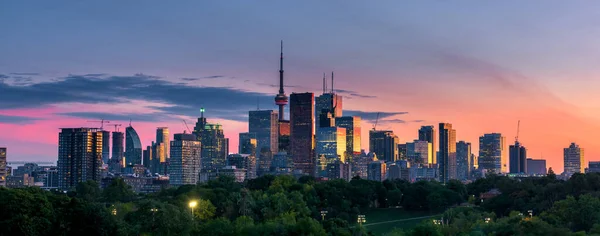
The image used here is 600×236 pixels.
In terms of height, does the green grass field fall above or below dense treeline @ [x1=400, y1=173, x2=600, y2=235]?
below

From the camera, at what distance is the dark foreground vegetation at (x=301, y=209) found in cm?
6450

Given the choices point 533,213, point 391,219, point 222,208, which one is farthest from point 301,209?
point 533,213

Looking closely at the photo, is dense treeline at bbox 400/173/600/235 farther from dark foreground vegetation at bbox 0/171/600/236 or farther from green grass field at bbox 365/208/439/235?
green grass field at bbox 365/208/439/235

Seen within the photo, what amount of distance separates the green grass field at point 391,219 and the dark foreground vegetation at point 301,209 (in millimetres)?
2087

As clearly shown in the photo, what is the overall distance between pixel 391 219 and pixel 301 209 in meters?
21.9

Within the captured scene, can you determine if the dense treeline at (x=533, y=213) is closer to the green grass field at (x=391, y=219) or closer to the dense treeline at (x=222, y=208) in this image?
the green grass field at (x=391, y=219)

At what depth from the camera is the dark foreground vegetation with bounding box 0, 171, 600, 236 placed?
212 feet

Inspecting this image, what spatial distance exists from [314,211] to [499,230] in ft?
133

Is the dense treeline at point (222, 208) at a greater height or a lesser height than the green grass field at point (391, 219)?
greater

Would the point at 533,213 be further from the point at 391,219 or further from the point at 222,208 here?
the point at 222,208

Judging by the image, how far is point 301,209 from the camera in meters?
97.8

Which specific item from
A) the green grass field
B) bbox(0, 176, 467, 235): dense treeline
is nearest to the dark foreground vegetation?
bbox(0, 176, 467, 235): dense treeline

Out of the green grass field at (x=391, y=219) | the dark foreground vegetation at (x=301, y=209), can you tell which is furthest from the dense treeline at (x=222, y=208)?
the green grass field at (x=391, y=219)

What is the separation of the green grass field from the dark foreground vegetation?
2.09 meters
